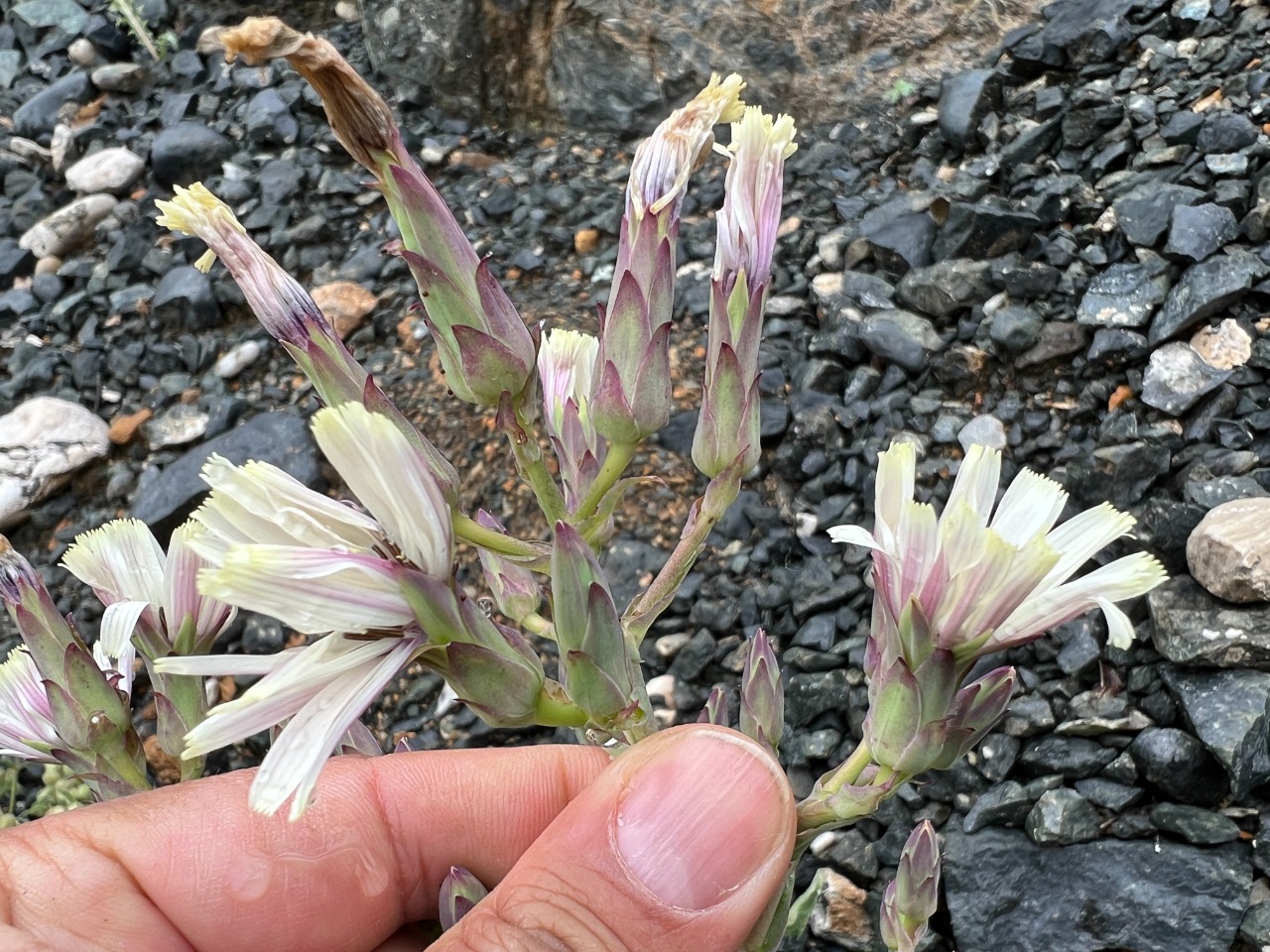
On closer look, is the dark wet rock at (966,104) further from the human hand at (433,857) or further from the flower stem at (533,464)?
the flower stem at (533,464)

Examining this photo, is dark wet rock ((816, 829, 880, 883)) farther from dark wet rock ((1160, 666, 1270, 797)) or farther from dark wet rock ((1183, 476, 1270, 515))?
dark wet rock ((1183, 476, 1270, 515))

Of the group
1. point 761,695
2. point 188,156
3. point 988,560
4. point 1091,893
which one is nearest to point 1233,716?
point 1091,893

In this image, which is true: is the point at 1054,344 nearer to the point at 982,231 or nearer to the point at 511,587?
the point at 982,231

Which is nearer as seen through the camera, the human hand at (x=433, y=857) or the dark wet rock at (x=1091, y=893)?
the human hand at (x=433, y=857)

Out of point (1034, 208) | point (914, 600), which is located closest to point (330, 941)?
point (914, 600)

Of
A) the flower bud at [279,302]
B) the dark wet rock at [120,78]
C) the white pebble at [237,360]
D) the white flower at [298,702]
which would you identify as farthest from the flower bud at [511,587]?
the dark wet rock at [120,78]

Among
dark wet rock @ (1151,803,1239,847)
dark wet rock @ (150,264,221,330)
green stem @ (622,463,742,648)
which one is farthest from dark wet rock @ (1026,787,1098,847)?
dark wet rock @ (150,264,221,330)
